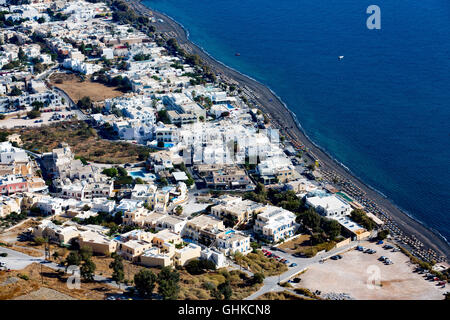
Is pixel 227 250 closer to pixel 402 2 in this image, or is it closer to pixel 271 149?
pixel 271 149

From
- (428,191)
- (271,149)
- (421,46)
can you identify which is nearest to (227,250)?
(271,149)

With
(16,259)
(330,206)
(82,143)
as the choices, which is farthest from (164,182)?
(16,259)

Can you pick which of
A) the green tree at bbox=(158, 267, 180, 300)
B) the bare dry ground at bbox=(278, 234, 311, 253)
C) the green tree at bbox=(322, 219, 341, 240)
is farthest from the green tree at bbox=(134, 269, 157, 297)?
the green tree at bbox=(322, 219, 341, 240)

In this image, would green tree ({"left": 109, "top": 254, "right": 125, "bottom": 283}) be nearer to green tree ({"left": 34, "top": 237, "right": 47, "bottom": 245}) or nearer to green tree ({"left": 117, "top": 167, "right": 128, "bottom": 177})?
green tree ({"left": 34, "top": 237, "right": 47, "bottom": 245})

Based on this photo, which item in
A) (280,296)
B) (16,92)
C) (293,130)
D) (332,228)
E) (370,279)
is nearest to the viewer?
(280,296)

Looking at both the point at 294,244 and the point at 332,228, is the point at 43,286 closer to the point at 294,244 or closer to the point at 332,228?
the point at 294,244

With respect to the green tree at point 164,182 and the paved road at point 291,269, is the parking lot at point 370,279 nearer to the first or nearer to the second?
the paved road at point 291,269
